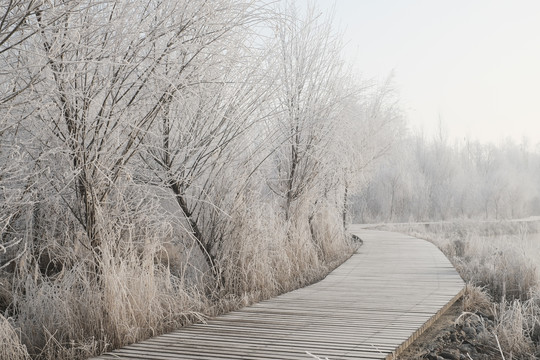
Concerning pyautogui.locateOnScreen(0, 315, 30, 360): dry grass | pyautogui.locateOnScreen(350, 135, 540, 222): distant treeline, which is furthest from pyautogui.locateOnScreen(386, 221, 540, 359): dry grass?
pyautogui.locateOnScreen(350, 135, 540, 222): distant treeline

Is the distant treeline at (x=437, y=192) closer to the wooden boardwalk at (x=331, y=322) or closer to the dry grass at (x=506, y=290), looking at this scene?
the dry grass at (x=506, y=290)

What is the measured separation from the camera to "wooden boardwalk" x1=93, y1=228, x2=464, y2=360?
10.8 feet

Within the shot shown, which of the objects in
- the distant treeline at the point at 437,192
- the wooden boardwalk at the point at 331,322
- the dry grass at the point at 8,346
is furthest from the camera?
the distant treeline at the point at 437,192

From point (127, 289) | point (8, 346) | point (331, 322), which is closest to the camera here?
point (8, 346)

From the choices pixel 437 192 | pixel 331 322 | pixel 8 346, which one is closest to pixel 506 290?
pixel 331 322

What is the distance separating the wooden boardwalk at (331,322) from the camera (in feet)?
10.8

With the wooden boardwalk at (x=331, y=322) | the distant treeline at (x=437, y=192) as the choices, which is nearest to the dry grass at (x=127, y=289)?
the wooden boardwalk at (x=331, y=322)

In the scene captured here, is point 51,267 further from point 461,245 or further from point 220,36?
point 461,245

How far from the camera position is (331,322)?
4.07m

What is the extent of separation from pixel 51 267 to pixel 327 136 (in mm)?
3236

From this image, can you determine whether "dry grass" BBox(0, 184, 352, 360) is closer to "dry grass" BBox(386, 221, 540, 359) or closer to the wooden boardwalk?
the wooden boardwalk

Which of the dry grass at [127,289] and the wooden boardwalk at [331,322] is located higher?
the dry grass at [127,289]

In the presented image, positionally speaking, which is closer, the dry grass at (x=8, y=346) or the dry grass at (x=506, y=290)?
the dry grass at (x=8, y=346)

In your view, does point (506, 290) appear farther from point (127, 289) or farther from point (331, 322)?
point (127, 289)
